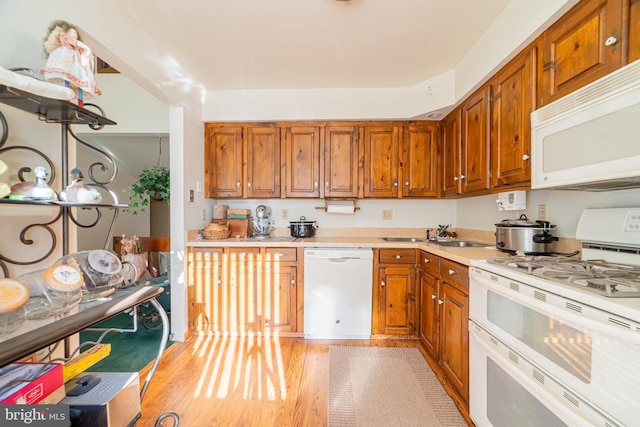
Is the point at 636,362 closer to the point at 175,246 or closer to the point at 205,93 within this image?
the point at 175,246

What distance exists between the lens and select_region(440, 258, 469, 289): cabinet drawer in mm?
1547

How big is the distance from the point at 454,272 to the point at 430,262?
0.42m

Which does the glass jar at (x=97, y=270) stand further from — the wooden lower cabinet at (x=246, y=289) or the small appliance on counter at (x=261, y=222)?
the small appliance on counter at (x=261, y=222)

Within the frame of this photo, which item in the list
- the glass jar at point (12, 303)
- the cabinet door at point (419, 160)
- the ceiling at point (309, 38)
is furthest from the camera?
the cabinet door at point (419, 160)

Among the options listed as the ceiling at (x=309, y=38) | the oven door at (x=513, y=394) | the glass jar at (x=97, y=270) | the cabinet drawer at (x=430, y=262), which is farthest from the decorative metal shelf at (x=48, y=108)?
the cabinet drawer at (x=430, y=262)

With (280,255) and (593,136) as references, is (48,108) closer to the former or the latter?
(280,255)

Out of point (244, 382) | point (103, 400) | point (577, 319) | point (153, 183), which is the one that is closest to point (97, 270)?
point (103, 400)

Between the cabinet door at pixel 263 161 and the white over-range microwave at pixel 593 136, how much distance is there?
219 cm

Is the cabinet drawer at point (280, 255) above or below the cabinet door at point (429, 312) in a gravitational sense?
above

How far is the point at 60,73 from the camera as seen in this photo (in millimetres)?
1044

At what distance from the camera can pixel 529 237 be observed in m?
1.56

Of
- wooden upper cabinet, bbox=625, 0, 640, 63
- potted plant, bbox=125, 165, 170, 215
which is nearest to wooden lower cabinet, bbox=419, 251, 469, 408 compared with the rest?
wooden upper cabinet, bbox=625, 0, 640, 63

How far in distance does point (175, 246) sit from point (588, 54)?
→ 3050 mm

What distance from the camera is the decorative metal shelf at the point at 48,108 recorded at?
0.96 meters
